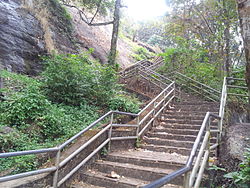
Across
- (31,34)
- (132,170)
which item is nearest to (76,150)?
(132,170)

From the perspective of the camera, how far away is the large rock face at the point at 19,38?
8.24 m

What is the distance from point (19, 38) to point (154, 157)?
24.5 feet

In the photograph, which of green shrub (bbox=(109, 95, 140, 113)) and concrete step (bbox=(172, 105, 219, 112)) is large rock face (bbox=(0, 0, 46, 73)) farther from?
→ concrete step (bbox=(172, 105, 219, 112))

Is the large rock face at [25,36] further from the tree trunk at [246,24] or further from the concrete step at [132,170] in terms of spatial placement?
the tree trunk at [246,24]

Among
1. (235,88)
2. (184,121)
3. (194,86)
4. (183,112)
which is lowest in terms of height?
(184,121)

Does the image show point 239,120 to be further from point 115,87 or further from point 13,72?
point 13,72

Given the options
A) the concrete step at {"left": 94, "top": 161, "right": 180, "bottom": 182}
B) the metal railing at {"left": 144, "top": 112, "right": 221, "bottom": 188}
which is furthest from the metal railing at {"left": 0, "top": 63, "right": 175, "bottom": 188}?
the metal railing at {"left": 144, "top": 112, "right": 221, "bottom": 188}

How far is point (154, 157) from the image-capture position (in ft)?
15.4

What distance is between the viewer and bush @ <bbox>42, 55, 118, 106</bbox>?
7234 millimetres

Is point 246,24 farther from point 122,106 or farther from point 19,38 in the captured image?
point 19,38

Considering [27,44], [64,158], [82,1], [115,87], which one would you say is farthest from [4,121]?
[82,1]

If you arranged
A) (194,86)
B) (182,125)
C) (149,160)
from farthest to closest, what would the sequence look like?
(194,86) → (182,125) → (149,160)

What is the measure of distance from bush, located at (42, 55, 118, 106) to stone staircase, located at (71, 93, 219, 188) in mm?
2431

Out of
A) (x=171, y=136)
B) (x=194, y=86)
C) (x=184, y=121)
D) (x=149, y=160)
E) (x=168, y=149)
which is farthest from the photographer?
(x=194, y=86)
